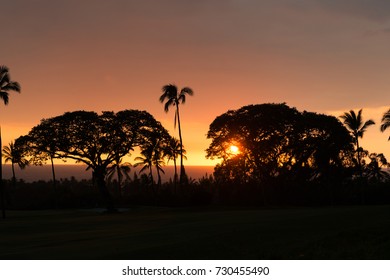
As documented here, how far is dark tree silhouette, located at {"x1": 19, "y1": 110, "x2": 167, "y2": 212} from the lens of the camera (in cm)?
5422

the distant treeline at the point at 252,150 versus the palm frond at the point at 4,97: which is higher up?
the palm frond at the point at 4,97

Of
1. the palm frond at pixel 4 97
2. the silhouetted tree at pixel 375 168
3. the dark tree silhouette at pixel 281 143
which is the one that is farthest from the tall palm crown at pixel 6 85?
the silhouetted tree at pixel 375 168

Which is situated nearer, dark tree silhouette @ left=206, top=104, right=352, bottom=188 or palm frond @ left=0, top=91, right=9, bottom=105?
palm frond @ left=0, top=91, right=9, bottom=105

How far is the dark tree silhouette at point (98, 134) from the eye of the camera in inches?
2135

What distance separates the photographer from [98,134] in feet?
180

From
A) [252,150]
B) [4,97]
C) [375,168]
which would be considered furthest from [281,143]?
[4,97]

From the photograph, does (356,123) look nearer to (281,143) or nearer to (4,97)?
(281,143)

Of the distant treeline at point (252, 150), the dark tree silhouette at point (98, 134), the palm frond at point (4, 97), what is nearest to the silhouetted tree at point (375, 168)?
the distant treeline at point (252, 150)

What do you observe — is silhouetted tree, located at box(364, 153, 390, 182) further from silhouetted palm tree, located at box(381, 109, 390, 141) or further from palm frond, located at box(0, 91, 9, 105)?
palm frond, located at box(0, 91, 9, 105)

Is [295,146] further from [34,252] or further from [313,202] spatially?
[34,252]

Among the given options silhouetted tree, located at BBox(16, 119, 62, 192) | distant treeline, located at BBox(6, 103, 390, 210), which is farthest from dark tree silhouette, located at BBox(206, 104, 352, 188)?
silhouetted tree, located at BBox(16, 119, 62, 192)

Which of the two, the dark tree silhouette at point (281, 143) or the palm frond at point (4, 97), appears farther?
the dark tree silhouette at point (281, 143)

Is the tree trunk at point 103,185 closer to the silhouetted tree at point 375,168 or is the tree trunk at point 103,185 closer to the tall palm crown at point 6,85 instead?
the tall palm crown at point 6,85

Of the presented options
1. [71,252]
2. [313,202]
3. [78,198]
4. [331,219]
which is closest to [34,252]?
[71,252]
